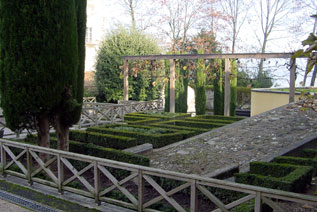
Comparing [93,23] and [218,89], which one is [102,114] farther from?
[93,23]

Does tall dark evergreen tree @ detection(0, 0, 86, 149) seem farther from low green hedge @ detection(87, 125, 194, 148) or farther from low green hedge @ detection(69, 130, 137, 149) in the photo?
low green hedge @ detection(87, 125, 194, 148)

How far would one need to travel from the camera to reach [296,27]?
2761 cm

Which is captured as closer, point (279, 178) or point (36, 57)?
point (279, 178)

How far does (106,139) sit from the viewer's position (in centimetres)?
973

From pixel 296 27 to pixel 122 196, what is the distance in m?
26.9

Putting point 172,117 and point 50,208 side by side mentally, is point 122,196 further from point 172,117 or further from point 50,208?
point 172,117

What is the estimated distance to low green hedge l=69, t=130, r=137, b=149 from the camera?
922 centimetres

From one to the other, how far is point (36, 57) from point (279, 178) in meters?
5.07

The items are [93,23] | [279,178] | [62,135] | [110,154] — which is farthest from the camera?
[93,23]

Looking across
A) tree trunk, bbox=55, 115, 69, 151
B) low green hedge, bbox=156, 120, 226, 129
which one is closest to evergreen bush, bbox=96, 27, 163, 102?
low green hedge, bbox=156, 120, 226, 129

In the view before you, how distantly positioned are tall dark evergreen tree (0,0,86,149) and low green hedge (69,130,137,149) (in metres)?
2.69

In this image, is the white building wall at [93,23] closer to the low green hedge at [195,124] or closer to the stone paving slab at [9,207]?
the low green hedge at [195,124]

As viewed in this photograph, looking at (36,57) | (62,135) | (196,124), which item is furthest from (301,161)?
(196,124)

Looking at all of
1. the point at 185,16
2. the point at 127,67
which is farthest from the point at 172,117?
the point at 185,16
